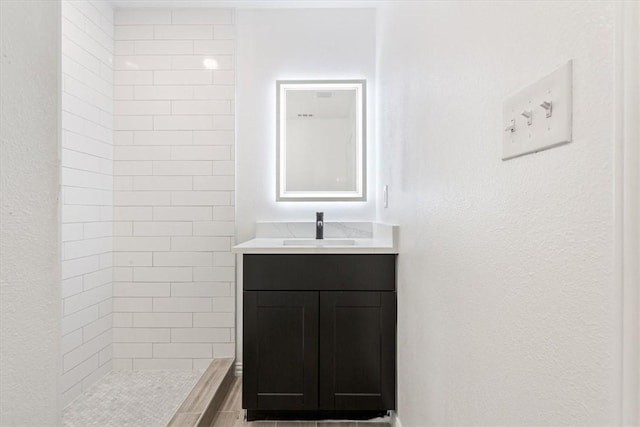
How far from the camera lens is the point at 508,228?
2.55 feet

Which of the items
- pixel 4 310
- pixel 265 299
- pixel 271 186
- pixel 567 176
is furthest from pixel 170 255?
pixel 567 176

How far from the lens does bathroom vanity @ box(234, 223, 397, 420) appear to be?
83.5 inches

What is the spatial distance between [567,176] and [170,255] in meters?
2.67

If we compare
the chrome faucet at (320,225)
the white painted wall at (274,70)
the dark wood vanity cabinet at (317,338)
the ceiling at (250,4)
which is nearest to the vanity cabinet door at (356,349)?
the dark wood vanity cabinet at (317,338)

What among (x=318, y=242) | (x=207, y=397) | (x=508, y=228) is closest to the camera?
(x=508, y=228)

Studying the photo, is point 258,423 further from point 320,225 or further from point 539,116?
point 539,116

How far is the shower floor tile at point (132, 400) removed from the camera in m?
2.15

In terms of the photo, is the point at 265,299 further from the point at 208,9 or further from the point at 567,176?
the point at 208,9

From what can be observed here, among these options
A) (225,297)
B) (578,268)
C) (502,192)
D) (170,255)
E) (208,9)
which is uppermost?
(208,9)

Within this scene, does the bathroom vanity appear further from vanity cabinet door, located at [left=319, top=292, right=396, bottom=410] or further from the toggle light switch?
the toggle light switch

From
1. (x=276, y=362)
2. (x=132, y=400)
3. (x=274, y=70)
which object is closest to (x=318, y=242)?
(x=276, y=362)

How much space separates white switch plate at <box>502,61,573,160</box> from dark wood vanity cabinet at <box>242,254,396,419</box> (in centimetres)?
142

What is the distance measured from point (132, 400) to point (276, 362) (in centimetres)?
93

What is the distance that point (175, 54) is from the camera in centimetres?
285
